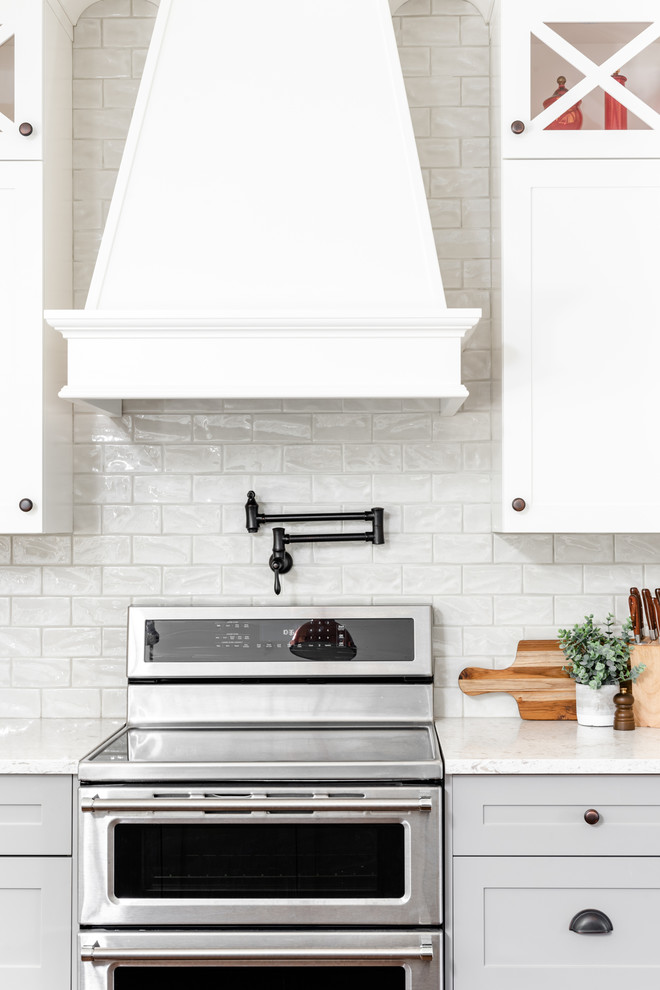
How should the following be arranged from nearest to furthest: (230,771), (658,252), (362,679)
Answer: (230,771), (658,252), (362,679)

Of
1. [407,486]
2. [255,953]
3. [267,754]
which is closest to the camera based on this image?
[255,953]

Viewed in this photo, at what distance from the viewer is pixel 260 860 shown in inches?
72.3

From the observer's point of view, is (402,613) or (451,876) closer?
(451,876)

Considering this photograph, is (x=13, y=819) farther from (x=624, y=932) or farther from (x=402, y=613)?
(x=624, y=932)

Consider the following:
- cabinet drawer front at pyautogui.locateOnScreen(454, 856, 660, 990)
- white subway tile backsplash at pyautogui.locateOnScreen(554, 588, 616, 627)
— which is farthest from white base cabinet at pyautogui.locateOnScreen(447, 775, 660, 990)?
white subway tile backsplash at pyautogui.locateOnScreen(554, 588, 616, 627)

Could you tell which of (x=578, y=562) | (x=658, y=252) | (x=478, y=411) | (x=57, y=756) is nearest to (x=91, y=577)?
(x=57, y=756)

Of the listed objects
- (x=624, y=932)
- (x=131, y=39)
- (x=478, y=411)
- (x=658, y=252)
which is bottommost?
(x=624, y=932)

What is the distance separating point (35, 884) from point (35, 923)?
0.09 meters

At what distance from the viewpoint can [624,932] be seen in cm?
184

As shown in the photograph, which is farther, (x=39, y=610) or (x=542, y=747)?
(x=39, y=610)

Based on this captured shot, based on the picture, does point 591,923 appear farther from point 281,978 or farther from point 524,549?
point 524,549

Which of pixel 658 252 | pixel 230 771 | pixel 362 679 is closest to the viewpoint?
pixel 230 771

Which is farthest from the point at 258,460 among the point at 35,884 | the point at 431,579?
the point at 35,884

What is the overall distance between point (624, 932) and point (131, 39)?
8.66 feet
